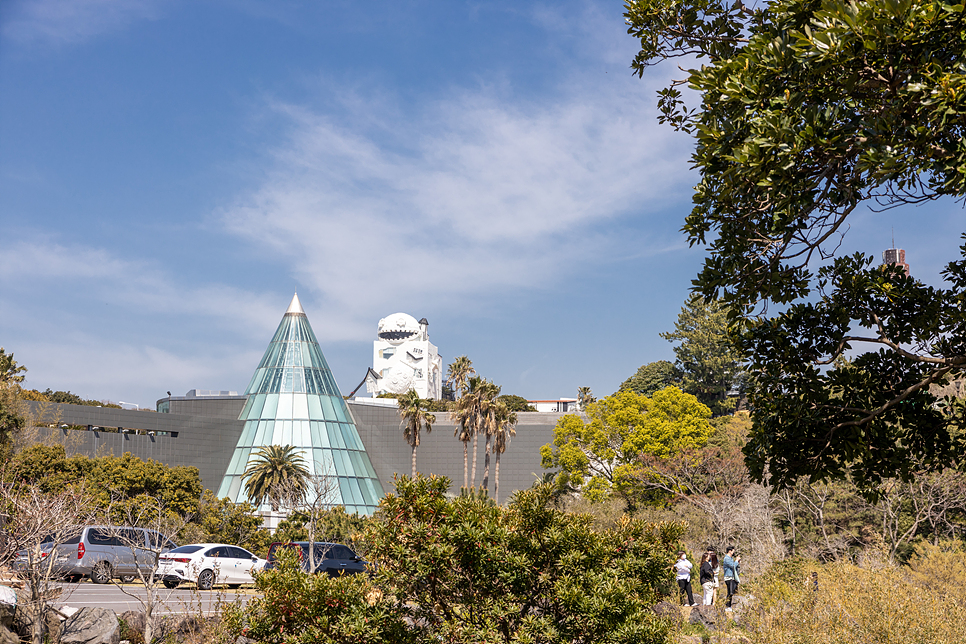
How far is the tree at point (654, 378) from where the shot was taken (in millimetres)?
60500

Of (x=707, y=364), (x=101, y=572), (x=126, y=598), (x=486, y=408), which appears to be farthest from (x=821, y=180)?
(x=707, y=364)

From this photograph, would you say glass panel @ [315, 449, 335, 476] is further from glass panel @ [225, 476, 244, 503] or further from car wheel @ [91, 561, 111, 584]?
car wheel @ [91, 561, 111, 584]

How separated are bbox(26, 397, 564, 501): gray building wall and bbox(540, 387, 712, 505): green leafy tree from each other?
6.63 metres

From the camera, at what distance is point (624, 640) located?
20.7 ft

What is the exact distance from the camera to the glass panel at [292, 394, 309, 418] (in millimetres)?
46188

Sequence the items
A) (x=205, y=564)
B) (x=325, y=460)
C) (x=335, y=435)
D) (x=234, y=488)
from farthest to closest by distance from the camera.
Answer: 1. (x=335, y=435)
2. (x=325, y=460)
3. (x=234, y=488)
4. (x=205, y=564)

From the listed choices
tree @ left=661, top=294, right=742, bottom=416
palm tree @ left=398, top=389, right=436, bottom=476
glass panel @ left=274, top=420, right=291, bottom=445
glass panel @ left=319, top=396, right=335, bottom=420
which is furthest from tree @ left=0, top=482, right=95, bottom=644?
tree @ left=661, top=294, right=742, bottom=416

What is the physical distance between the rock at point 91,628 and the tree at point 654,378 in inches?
2025

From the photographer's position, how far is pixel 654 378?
61.3 m

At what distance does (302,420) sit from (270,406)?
2496 millimetres

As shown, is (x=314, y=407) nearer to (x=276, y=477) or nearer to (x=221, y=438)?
(x=221, y=438)

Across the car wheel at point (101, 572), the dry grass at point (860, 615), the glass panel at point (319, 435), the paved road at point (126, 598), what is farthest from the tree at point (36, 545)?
the glass panel at point (319, 435)

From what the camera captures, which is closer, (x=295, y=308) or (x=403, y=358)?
(x=295, y=308)

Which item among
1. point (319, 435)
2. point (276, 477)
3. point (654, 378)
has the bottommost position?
point (276, 477)
